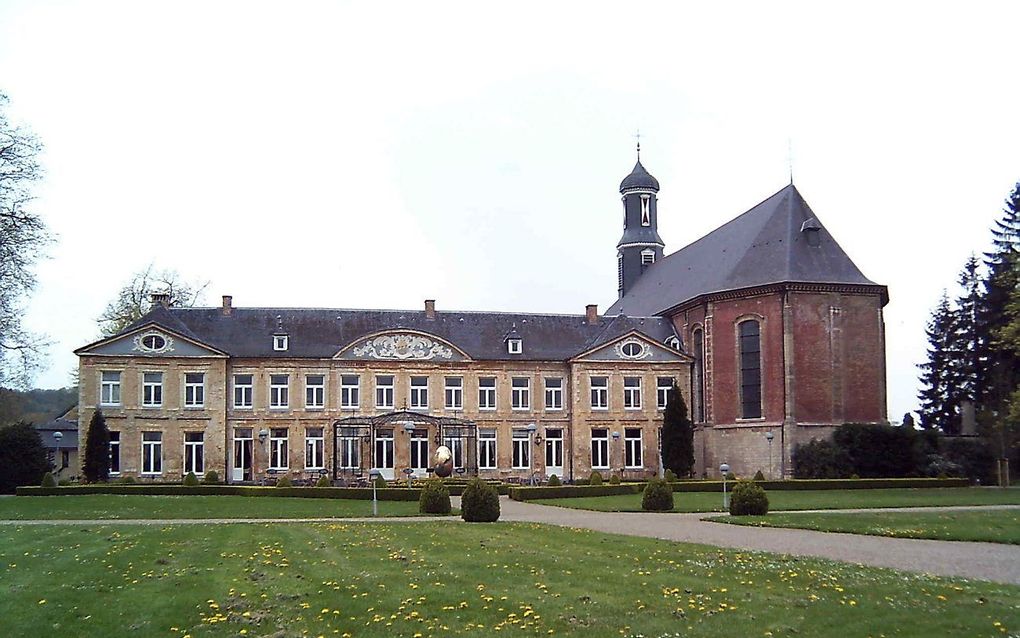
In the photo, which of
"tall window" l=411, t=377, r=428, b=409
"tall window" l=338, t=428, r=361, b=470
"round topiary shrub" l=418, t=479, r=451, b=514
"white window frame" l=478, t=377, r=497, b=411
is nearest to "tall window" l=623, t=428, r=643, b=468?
"white window frame" l=478, t=377, r=497, b=411

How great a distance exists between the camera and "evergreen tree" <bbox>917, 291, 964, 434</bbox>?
57938mm

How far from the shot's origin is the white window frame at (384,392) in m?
48.4

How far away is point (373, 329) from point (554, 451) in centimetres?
1049

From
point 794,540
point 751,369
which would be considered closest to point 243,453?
point 751,369

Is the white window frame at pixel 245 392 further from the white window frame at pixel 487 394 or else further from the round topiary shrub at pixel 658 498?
the round topiary shrub at pixel 658 498

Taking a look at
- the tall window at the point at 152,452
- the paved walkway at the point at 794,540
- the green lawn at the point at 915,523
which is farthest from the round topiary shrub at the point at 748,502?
the tall window at the point at 152,452

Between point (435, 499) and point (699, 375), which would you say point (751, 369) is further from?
point (435, 499)

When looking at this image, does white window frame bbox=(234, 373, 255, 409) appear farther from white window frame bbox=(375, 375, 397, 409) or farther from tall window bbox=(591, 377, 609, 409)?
tall window bbox=(591, 377, 609, 409)

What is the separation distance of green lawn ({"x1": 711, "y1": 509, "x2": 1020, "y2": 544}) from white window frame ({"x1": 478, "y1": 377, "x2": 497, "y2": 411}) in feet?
81.6

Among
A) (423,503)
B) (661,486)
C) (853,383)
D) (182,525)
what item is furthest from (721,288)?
(182,525)

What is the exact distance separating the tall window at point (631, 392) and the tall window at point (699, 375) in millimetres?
2900

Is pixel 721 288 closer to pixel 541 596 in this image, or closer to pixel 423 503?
pixel 423 503

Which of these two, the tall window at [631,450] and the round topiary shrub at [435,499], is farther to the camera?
the tall window at [631,450]

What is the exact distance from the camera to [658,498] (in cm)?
2755
